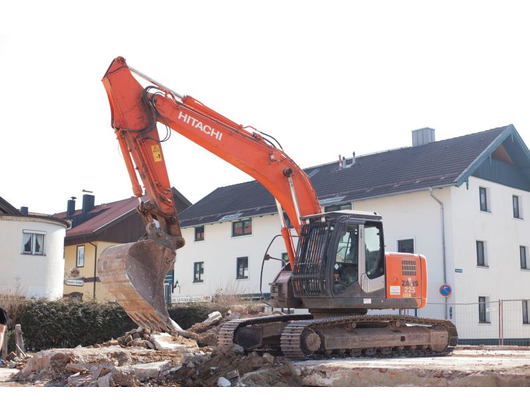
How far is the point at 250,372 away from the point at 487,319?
18774 mm

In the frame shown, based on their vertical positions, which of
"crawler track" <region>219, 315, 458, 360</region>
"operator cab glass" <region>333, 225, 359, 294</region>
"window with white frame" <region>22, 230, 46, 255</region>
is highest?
"window with white frame" <region>22, 230, 46, 255</region>

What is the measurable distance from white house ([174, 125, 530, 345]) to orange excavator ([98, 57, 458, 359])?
12477 millimetres

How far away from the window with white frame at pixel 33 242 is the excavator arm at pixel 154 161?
62.5 ft

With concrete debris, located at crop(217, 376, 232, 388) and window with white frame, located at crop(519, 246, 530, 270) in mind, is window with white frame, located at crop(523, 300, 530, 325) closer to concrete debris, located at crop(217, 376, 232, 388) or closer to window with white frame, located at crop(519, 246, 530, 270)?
window with white frame, located at crop(519, 246, 530, 270)

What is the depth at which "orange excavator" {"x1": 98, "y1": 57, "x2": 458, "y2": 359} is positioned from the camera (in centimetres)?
1248

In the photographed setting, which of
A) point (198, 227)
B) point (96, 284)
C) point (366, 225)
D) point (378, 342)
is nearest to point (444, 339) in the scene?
point (378, 342)

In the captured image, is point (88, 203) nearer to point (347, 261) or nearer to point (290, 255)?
point (290, 255)

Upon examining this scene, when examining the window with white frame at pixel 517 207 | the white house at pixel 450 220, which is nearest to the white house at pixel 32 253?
the white house at pixel 450 220

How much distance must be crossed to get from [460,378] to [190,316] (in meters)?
15.6

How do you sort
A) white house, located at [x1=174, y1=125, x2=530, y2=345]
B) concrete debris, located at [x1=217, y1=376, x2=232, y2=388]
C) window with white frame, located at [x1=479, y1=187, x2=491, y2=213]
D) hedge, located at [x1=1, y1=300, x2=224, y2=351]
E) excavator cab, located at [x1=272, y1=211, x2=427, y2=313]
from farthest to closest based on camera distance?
window with white frame, located at [x1=479, y1=187, x2=491, y2=213], white house, located at [x1=174, y1=125, x2=530, y2=345], hedge, located at [x1=1, y1=300, x2=224, y2=351], excavator cab, located at [x1=272, y1=211, x2=427, y2=313], concrete debris, located at [x1=217, y1=376, x2=232, y2=388]

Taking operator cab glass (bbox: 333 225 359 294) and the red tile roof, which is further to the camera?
the red tile roof

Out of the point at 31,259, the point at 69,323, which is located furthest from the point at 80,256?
the point at 69,323

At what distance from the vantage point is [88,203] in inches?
1975

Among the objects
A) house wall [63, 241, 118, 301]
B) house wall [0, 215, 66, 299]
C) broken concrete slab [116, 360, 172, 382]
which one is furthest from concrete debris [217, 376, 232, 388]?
house wall [63, 241, 118, 301]
